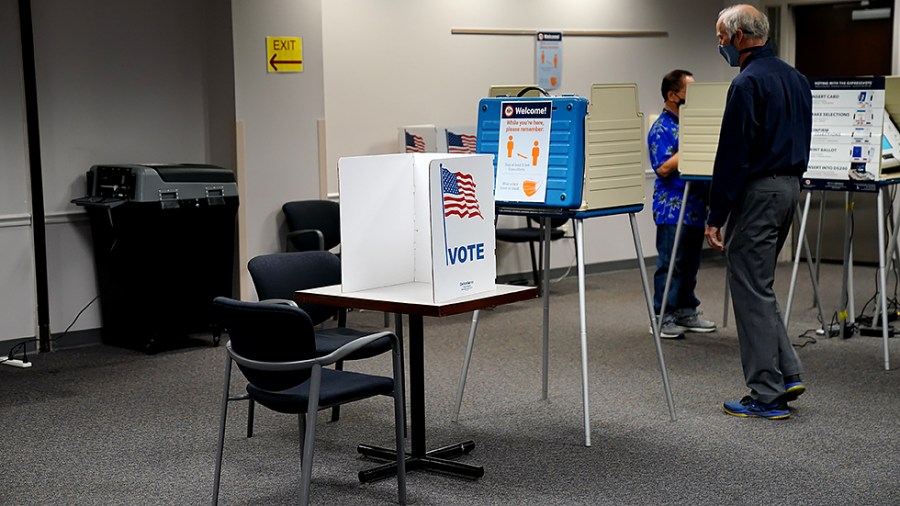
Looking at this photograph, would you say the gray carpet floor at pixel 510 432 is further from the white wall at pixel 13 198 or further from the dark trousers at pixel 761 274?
the white wall at pixel 13 198

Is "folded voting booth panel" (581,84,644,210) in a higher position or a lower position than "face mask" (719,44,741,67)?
lower

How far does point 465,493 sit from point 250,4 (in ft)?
13.3

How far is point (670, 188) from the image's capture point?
6629 mm

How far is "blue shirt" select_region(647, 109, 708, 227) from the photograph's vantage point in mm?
6520

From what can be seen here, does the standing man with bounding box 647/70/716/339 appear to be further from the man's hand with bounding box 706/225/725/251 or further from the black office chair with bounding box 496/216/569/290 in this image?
the man's hand with bounding box 706/225/725/251

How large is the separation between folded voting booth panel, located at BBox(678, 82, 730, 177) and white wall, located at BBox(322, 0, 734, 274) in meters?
2.45

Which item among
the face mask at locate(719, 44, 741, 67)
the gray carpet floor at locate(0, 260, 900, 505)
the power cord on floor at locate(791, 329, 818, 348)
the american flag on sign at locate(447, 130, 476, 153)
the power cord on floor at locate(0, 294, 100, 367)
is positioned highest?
the face mask at locate(719, 44, 741, 67)

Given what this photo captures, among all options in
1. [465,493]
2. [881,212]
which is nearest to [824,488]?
[465,493]

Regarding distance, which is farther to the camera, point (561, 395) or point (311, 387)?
point (561, 395)

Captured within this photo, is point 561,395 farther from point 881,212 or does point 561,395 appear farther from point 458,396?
point 881,212

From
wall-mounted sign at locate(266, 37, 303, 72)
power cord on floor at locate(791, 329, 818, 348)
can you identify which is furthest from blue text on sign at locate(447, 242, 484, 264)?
wall-mounted sign at locate(266, 37, 303, 72)

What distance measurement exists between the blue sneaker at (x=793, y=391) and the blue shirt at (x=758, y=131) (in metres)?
0.87

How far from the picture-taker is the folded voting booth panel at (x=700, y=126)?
20.2 ft

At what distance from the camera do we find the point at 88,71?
6547mm
